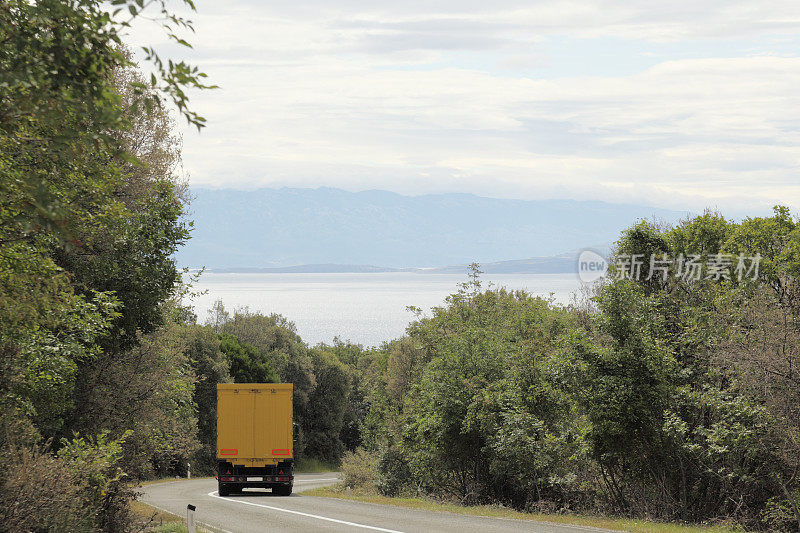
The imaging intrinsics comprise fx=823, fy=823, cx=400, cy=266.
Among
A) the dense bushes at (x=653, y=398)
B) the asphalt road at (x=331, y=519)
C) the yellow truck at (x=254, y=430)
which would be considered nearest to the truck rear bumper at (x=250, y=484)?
the yellow truck at (x=254, y=430)

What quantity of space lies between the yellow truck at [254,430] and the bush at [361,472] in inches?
629

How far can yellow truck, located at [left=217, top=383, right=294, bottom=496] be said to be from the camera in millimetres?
28031

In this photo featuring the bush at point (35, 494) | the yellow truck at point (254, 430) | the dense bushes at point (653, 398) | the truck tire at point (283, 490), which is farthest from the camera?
the truck tire at point (283, 490)

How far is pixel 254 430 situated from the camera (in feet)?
92.4

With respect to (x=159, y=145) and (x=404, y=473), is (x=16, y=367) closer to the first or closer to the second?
(x=159, y=145)

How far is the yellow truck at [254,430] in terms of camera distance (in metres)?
28.0

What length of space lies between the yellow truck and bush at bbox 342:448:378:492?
52.4 ft

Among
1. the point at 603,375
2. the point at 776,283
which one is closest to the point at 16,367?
the point at 603,375

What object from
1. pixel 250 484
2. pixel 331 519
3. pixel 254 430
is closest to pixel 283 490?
pixel 250 484

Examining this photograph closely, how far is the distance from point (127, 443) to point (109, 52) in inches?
659

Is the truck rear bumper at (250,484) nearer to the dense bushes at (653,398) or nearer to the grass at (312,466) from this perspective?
the dense bushes at (653,398)

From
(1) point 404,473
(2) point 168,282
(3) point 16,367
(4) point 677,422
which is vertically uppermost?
(2) point 168,282

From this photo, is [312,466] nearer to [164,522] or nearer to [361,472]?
[361,472]

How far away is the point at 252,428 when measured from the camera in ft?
92.4
